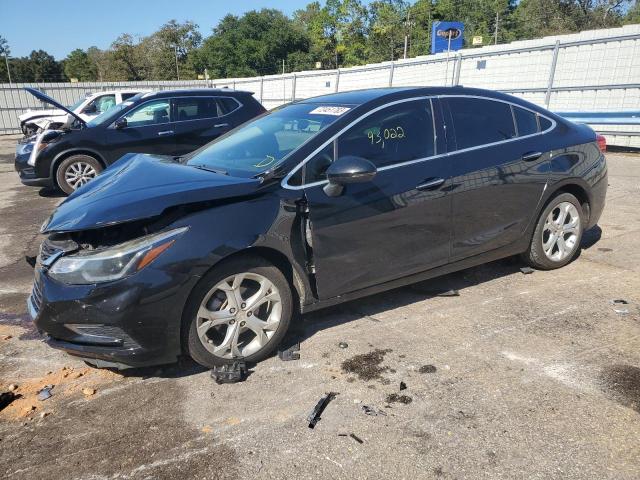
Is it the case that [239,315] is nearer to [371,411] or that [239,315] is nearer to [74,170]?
[371,411]

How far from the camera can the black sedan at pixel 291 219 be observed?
296cm

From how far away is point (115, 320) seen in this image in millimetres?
2895

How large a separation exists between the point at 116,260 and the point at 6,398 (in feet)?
3.69

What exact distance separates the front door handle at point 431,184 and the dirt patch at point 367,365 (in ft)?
3.91

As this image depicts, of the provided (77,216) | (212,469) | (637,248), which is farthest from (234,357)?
(637,248)

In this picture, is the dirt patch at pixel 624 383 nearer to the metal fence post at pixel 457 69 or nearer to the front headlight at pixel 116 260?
the front headlight at pixel 116 260

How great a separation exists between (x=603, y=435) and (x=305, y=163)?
7.43 feet

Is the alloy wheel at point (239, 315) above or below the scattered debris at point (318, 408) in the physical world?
above

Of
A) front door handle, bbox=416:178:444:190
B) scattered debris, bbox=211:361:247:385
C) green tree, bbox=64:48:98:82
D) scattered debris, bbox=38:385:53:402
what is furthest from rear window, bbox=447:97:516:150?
green tree, bbox=64:48:98:82

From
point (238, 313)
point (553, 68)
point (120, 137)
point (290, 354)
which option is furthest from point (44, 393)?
point (553, 68)

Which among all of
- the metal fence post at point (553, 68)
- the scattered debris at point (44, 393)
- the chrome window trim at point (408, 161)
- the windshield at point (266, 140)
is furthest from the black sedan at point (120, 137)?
the metal fence post at point (553, 68)

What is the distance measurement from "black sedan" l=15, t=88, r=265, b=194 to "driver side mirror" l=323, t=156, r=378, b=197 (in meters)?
6.55

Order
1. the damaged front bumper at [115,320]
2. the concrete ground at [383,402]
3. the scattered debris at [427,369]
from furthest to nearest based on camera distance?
the scattered debris at [427,369] < the damaged front bumper at [115,320] < the concrete ground at [383,402]

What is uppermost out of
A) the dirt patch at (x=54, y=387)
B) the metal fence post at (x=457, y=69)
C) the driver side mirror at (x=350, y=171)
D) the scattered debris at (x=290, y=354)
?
the metal fence post at (x=457, y=69)
